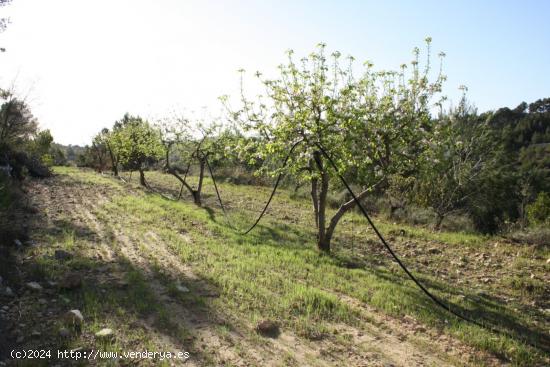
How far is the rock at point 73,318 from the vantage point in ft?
14.9

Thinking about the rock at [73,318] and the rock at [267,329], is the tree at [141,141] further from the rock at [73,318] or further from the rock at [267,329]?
the rock at [267,329]

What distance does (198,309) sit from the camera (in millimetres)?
5371

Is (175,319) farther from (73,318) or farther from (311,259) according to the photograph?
(311,259)

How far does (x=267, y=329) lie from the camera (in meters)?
4.84

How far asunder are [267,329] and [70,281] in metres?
3.02

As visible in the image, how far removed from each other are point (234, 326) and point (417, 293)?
12.0 ft

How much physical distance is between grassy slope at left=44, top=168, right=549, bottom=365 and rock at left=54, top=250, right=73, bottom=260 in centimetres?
205

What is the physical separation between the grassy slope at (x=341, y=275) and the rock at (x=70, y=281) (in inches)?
38.9

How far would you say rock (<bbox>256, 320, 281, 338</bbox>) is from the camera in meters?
4.82

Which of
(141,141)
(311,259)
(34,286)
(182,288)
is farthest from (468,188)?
(141,141)

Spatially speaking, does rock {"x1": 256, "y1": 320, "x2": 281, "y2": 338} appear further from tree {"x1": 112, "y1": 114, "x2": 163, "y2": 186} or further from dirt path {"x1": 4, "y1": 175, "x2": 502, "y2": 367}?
tree {"x1": 112, "y1": 114, "x2": 163, "y2": 186}

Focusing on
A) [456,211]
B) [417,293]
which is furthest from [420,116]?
[456,211]

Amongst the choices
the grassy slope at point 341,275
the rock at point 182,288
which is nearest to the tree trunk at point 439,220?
the grassy slope at point 341,275

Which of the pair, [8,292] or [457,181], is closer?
[8,292]
